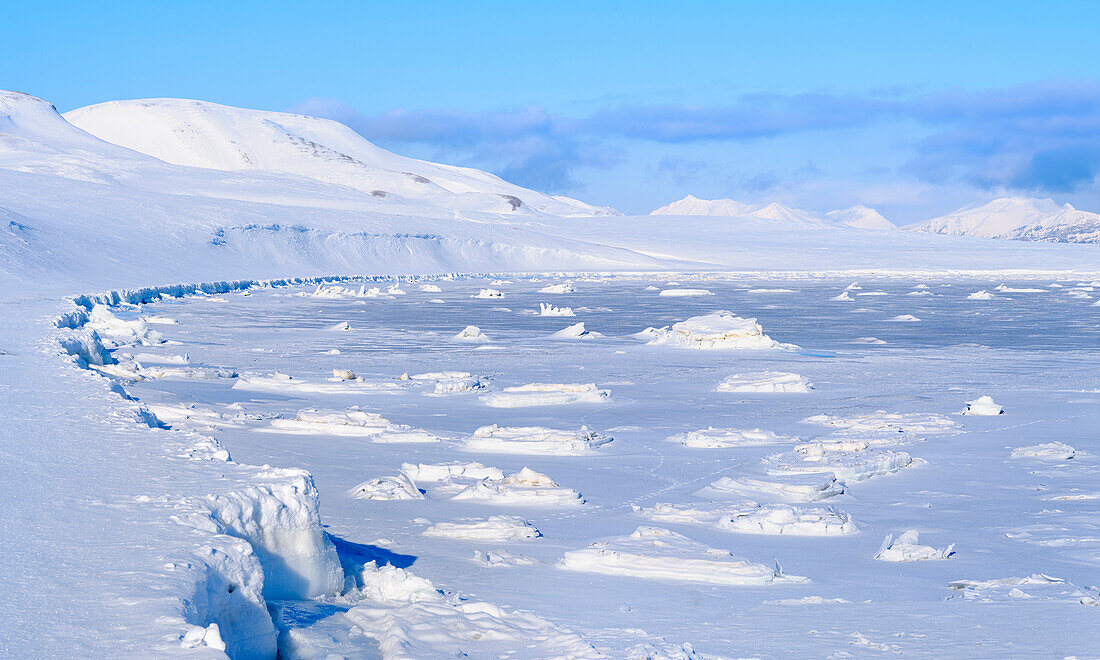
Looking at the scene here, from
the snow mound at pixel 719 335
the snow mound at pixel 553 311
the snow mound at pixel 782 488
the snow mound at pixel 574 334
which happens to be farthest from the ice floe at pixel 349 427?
the snow mound at pixel 553 311

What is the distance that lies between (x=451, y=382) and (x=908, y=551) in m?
6.36

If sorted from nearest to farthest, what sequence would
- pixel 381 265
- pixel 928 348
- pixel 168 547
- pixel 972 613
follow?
pixel 168 547
pixel 972 613
pixel 928 348
pixel 381 265

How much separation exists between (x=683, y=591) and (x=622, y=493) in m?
1.98

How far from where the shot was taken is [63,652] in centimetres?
283

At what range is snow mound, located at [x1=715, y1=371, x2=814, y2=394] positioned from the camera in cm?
1109

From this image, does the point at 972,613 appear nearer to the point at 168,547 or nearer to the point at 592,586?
the point at 592,586

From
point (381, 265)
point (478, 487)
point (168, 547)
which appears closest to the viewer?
point (168, 547)

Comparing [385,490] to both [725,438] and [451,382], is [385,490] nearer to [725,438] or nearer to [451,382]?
[725,438]

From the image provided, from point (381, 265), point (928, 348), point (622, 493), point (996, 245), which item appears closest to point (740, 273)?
point (381, 265)

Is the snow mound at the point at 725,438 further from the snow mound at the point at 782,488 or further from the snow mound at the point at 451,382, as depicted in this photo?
the snow mound at the point at 451,382

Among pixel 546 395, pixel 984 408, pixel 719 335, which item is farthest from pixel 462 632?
pixel 719 335

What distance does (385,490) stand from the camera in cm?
622

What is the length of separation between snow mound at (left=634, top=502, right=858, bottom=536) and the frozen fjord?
61mm

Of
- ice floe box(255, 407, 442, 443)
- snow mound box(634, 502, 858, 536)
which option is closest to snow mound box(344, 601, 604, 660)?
snow mound box(634, 502, 858, 536)
